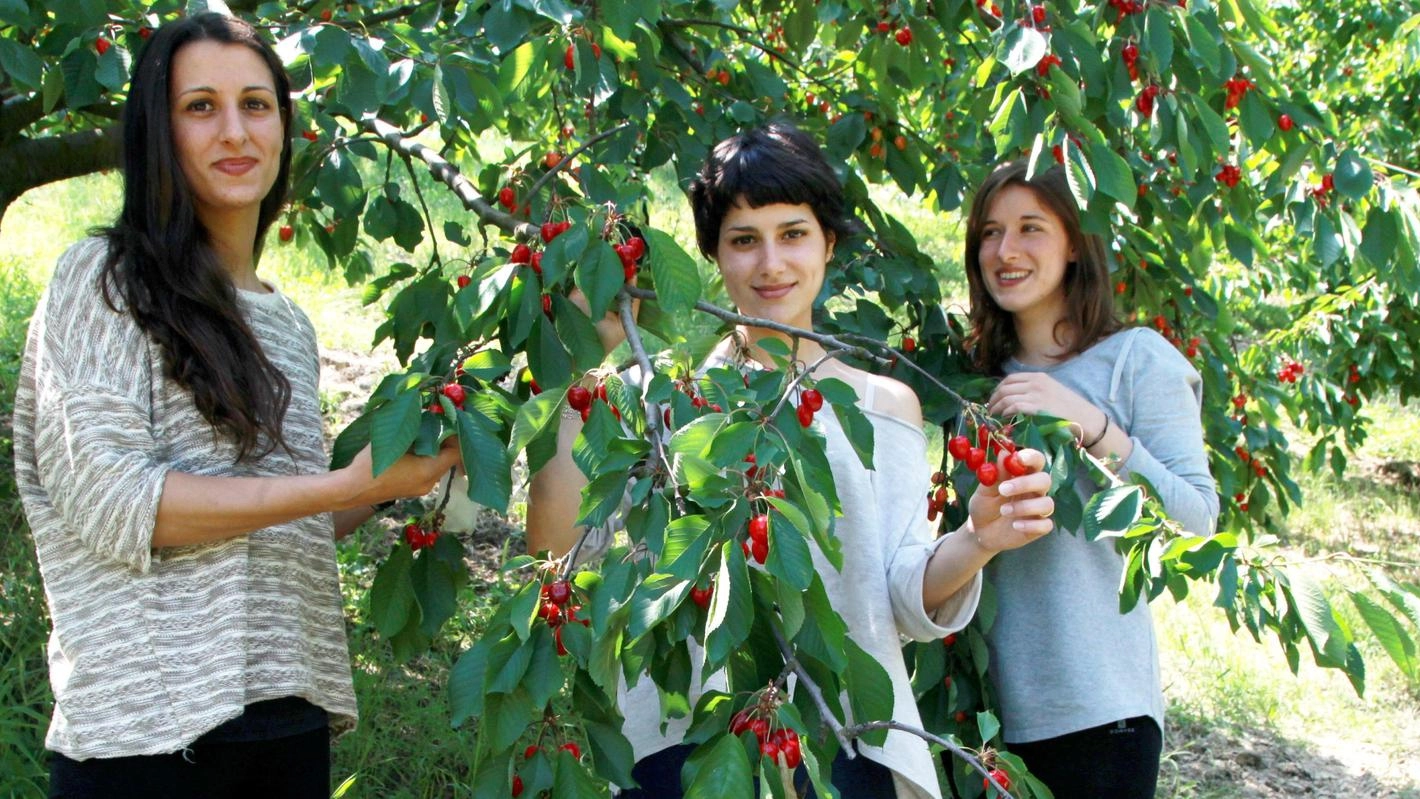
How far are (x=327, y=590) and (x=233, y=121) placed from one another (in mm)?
662

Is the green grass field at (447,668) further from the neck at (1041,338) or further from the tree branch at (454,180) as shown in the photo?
the tree branch at (454,180)

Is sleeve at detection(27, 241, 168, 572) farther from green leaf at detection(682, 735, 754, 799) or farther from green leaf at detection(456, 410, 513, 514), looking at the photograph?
green leaf at detection(682, 735, 754, 799)

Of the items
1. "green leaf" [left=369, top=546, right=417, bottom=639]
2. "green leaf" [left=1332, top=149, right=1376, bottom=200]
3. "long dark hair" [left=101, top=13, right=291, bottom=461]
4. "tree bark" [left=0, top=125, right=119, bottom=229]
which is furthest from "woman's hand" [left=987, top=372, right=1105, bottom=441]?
"tree bark" [left=0, top=125, right=119, bottom=229]

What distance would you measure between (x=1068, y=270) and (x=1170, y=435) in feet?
1.15

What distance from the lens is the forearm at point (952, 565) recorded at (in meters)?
1.78

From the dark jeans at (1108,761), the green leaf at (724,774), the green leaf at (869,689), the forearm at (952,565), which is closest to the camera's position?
the green leaf at (724,774)

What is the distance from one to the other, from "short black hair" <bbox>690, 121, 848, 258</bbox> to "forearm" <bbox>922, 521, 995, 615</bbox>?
544mm

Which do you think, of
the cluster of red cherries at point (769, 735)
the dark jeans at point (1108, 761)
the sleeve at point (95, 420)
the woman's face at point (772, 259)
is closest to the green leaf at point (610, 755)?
the cluster of red cherries at point (769, 735)

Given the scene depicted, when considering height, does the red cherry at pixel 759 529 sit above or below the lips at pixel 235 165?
below

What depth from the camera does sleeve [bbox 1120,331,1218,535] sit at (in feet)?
6.45

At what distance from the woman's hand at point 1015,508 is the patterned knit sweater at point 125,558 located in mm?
937

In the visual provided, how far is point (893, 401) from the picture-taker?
76.9 inches

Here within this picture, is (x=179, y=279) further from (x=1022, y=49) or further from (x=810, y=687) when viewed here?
(x=1022, y=49)

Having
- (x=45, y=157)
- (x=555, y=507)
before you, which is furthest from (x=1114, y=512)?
(x=45, y=157)
